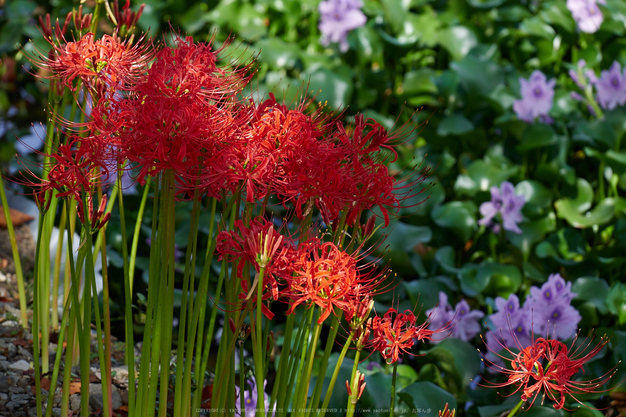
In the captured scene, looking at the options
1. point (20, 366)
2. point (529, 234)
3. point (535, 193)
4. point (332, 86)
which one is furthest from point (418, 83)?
point (20, 366)

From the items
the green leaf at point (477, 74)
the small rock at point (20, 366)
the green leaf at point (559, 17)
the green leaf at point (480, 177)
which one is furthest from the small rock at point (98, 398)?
the green leaf at point (559, 17)

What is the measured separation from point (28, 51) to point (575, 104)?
2.04m

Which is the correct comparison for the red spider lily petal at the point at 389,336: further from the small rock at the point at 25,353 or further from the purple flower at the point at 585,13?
the purple flower at the point at 585,13

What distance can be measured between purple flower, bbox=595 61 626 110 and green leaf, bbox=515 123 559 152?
0.23 m

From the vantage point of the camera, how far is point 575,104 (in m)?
2.14

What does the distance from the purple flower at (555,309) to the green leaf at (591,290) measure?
0.17 metres

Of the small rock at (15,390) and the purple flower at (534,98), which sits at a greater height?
the purple flower at (534,98)

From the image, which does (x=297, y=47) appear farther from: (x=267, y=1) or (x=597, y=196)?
(x=597, y=196)

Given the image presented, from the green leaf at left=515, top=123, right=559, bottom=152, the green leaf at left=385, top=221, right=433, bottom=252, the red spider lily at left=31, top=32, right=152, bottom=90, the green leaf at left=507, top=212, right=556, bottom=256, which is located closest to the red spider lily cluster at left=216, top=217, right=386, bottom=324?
the red spider lily at left=31, top=32, right=152, bottom=90

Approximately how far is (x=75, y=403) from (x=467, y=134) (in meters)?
1.52

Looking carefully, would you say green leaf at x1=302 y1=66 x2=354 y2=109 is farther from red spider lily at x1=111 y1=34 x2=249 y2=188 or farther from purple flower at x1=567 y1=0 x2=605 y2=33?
red spider lily at x1=111 y1=34 x2=249 y2=188

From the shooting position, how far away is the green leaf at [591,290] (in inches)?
59.7

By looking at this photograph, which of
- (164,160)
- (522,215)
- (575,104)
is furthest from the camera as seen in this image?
(575,104)

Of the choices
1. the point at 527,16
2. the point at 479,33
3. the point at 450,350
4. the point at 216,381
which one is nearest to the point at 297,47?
the point at 479,33
